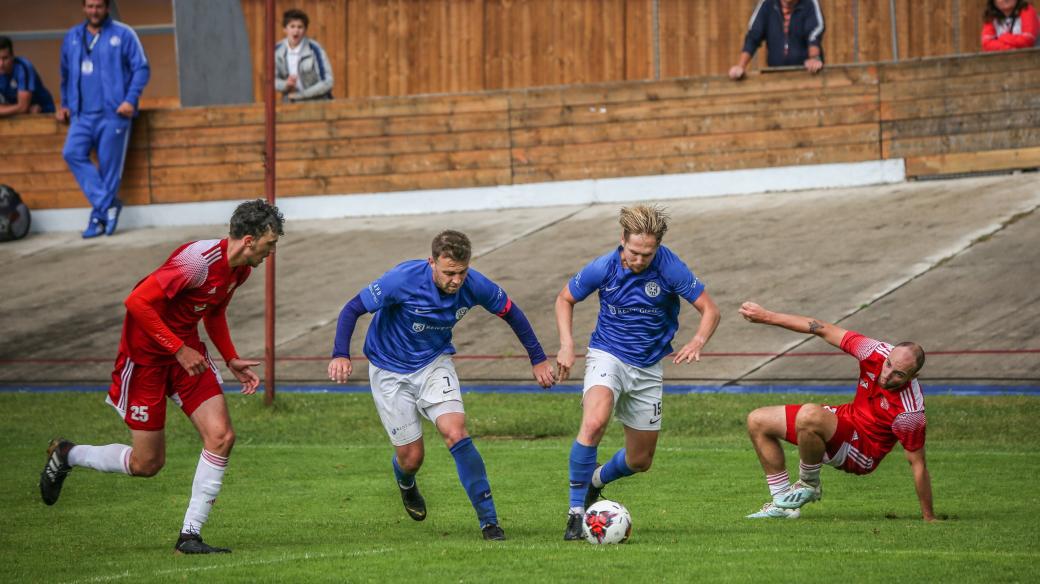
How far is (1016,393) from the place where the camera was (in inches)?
535

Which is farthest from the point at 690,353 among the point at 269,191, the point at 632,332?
the point at 269,191

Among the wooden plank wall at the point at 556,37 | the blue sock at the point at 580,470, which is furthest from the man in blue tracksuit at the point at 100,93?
the blue sock at the point at 580,470

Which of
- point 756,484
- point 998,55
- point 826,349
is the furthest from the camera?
point 998,55

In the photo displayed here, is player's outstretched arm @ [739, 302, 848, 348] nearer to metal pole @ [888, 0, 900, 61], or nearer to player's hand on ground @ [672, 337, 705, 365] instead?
player's hand on ground @ [672, 337, 705, 365]

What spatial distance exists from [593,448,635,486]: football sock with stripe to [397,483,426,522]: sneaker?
1.25 metres

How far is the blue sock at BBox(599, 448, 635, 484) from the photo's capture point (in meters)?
9.63

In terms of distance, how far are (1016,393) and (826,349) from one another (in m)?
2.51

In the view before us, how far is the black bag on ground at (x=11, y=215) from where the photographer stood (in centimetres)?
2373

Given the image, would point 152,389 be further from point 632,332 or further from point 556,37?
point 556,37

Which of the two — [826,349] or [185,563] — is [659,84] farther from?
[185,563]

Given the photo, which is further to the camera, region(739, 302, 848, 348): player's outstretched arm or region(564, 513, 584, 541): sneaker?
region(739, 302, 848, 348): player's outstretched arm

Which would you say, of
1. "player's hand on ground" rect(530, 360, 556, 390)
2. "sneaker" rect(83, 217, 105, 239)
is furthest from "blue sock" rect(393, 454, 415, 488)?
"sneaker" rect(83, 217, 105, 239)

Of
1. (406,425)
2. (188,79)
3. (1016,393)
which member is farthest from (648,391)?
(188,79)

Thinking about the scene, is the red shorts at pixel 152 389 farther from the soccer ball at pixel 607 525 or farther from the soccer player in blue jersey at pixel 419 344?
the soccer ball at pixel 607 525
